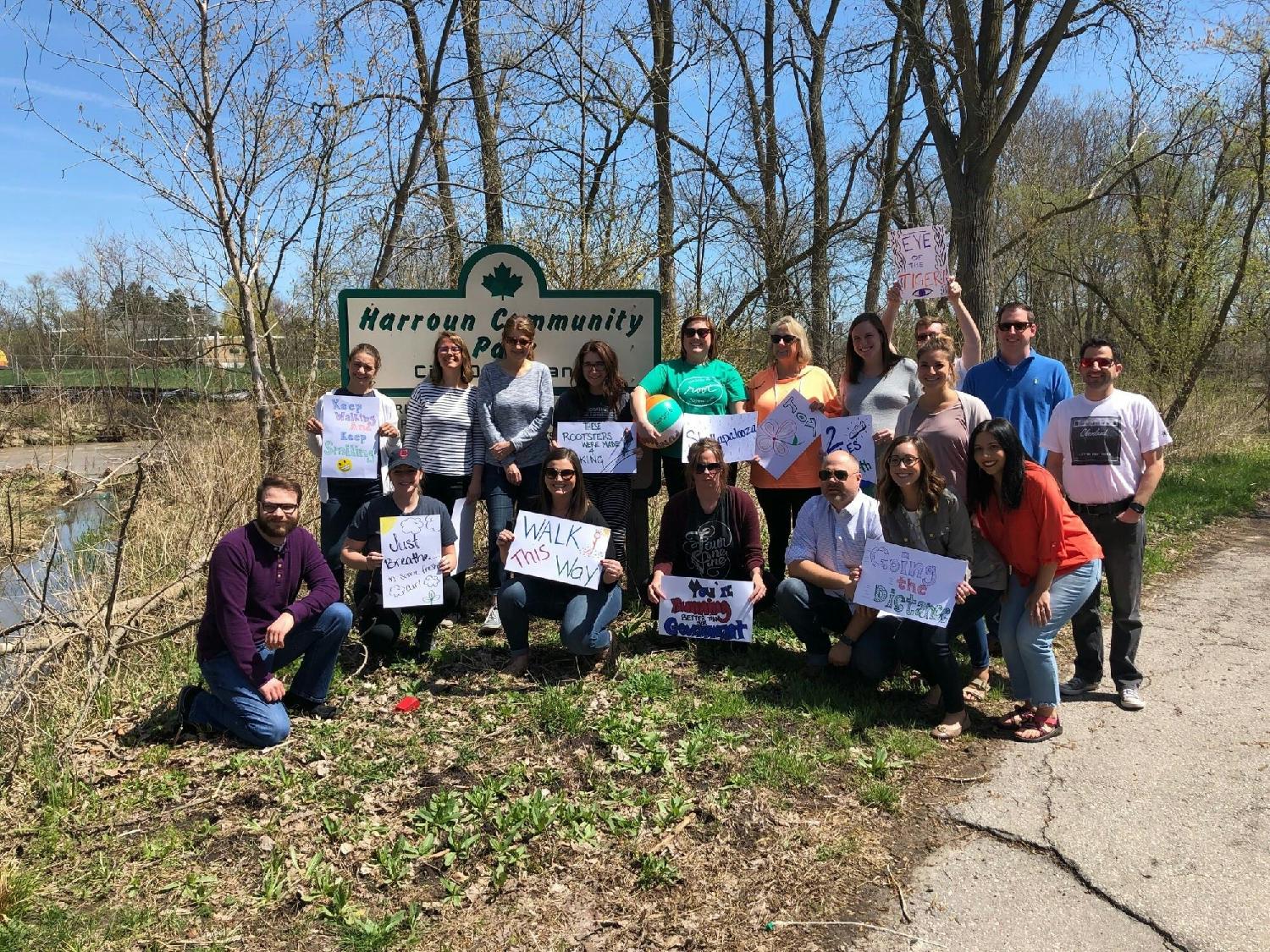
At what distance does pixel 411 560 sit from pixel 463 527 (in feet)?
1.80

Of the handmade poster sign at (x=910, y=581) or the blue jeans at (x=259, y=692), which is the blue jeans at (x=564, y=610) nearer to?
the blue jeans at (x=259, y=692)

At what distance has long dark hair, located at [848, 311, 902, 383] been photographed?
539 cm

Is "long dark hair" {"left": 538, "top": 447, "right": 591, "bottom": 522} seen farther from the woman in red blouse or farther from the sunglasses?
the woman in red blouse

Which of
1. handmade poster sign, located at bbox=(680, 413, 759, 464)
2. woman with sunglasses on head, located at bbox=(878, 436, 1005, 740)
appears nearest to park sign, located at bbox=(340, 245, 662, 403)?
handmade poster sign, located at bbox=(680, 413, 759, 464)

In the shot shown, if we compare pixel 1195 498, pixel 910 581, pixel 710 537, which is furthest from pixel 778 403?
pixel 1195 498

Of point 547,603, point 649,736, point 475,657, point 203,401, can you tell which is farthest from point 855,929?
point 203,401

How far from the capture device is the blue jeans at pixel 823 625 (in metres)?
4.79

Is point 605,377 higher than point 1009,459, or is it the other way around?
point 605,377

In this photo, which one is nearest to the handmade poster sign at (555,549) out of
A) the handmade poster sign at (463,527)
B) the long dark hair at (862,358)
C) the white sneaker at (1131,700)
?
the handmade poster sign at (463,527)

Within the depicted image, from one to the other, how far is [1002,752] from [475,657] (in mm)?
3149

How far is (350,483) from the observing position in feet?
19.2

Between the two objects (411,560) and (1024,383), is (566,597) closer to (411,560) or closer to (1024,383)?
(411,560)

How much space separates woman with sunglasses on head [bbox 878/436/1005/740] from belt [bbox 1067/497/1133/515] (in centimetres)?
84

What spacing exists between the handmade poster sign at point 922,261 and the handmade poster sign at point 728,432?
4.70ft
